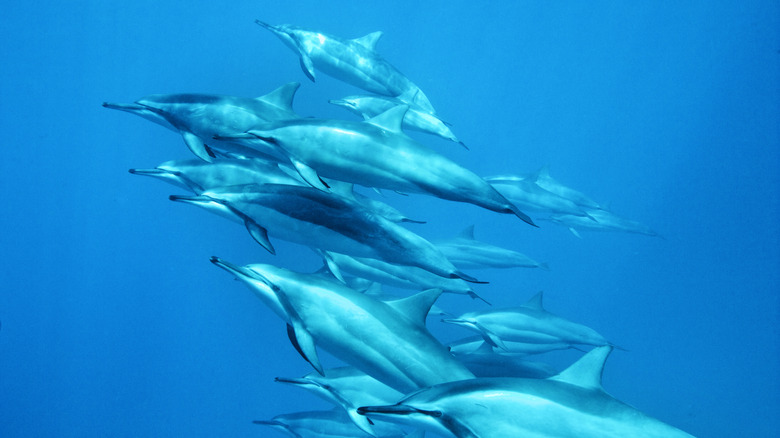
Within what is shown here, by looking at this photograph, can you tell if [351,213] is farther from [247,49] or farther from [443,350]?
[247,49]

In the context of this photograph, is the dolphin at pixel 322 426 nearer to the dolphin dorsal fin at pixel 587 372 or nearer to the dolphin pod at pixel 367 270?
the dolphin pod at pixel 367 270

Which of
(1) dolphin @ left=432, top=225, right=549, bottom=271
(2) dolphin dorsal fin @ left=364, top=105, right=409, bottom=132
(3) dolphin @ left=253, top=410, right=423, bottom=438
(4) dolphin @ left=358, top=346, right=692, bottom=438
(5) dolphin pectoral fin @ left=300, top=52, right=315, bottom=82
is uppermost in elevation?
(5) dolphin pectoral fin @ left=300, top=52, right=315, bottom=82

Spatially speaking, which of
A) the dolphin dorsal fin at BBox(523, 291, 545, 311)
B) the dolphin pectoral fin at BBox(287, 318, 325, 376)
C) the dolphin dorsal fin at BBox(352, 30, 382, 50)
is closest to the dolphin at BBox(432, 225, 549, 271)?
the dolphin dorsal fin at BBox(523, 291, 545, 311)

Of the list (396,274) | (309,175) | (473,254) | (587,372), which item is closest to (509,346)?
(473,254)

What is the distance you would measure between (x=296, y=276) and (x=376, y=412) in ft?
3.66

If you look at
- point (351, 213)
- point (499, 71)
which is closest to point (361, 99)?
point (351, 213)

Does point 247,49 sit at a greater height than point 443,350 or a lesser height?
greater

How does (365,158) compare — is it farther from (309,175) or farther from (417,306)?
(417,306)

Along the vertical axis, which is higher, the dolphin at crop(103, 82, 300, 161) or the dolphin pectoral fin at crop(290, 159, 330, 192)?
the dolphin at crop(103, 82, 300, 161)

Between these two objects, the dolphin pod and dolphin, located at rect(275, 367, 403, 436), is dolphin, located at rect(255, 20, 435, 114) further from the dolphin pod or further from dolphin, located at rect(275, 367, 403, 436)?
dolphin, located at rect(275, 367, 403, 436)

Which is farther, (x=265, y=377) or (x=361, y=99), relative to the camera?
(x=265, y=377)

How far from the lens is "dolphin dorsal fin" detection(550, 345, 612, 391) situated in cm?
247

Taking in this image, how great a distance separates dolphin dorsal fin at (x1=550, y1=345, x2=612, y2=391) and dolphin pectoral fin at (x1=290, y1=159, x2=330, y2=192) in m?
1.66

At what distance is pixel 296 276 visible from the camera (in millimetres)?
3072
